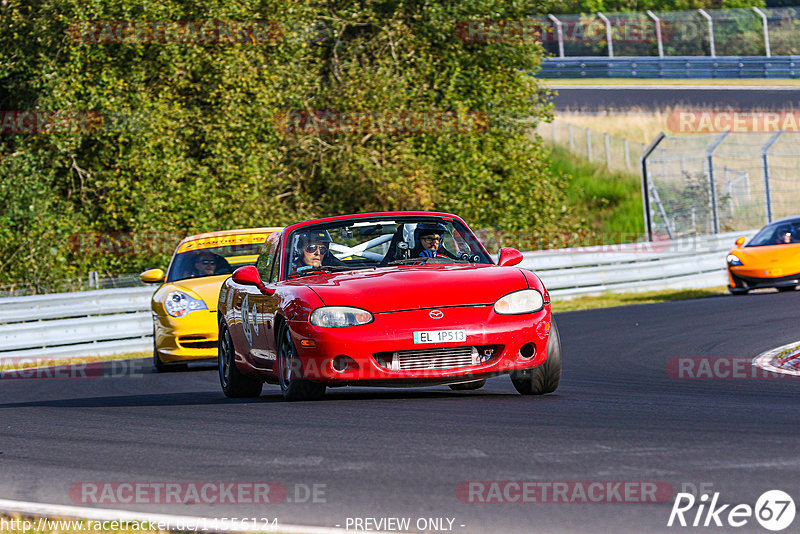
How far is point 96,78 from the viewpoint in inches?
1011

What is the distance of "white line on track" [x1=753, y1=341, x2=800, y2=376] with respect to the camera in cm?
1067

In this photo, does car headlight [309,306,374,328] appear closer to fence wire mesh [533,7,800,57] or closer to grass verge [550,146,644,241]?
grass verge [550,146,644,241]

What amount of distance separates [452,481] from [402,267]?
12.0ft

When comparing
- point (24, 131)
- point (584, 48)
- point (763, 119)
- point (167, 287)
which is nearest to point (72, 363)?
point (167, 287)

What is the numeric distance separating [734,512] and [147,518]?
2187mm

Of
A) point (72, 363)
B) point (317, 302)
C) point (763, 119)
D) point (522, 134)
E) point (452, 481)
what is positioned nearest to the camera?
point (452, 481)

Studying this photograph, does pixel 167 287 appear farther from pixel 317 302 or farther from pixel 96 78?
pixel 96 78

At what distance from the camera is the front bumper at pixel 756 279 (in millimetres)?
22078

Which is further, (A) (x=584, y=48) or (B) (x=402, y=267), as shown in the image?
(A) (x=584, y=48)

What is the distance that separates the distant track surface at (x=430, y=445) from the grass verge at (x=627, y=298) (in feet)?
40.7

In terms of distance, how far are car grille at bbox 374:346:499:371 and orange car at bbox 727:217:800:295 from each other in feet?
49.3

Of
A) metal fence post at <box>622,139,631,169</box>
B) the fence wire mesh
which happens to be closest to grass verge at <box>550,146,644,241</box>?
metal fence post at <box>622,139,631,169</box>

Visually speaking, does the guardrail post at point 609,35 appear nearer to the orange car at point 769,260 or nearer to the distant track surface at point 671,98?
the distant track surface at point 671,98

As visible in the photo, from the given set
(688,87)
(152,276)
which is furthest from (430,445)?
(688,87)
